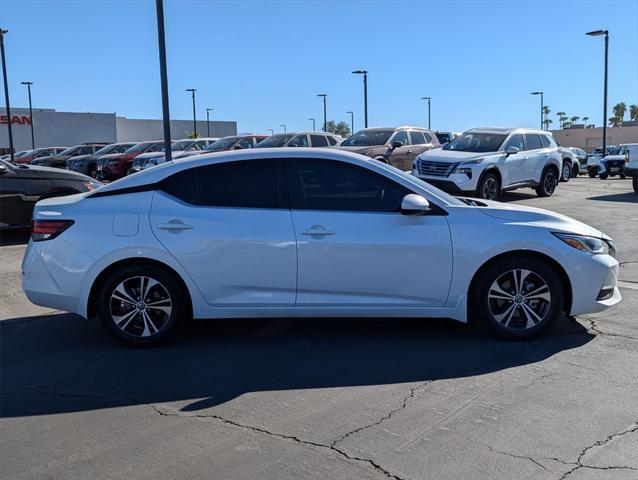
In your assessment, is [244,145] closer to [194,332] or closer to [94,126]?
[194,332]

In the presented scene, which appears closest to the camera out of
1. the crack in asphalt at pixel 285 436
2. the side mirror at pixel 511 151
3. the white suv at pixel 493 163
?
the crack in asphalt at pixel 285 436

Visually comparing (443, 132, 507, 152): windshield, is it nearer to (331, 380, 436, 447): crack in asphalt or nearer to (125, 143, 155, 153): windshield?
(331, 380, 436, 447): crack in asphalt

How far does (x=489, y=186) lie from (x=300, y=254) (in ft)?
34.1

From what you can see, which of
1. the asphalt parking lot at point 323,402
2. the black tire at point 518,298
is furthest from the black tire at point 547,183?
the black tire at point 518,298

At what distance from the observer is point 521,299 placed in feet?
18.0

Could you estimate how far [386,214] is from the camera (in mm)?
5395

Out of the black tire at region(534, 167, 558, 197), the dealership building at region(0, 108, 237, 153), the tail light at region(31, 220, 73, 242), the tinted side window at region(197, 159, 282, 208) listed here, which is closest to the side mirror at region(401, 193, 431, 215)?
the tinted side window at region(197, 159, 282, 208)

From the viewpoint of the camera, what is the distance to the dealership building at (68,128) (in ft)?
202

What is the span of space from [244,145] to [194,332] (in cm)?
1632

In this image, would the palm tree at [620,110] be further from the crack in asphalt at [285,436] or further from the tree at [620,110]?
the crack in asphalt at [285,436]

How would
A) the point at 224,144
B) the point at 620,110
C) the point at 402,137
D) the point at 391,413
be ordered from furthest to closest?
1. the point at 620,110
2. the point at 224,144
3. the point at 402,137
4. the point at 391,413

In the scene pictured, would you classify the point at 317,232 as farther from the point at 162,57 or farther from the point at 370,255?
the point at 162,57

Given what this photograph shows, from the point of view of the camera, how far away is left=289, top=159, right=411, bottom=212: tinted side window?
5441 millimetres

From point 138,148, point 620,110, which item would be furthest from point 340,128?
point 138,148
